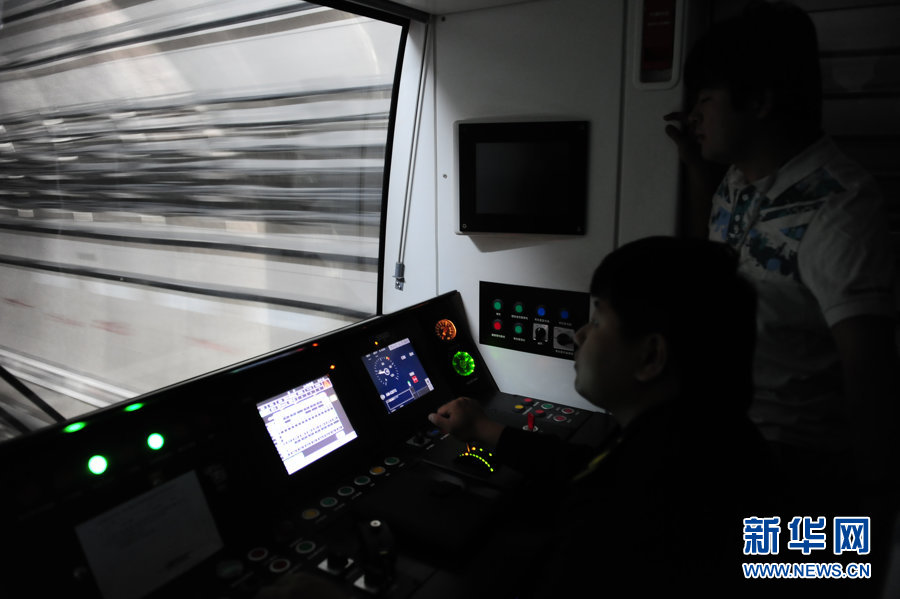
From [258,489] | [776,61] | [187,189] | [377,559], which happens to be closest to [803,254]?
[776,61]

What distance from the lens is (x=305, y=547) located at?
1352 millimetres

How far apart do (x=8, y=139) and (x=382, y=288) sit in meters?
1.51

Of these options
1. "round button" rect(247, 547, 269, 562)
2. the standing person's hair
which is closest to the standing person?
the standing person's hair

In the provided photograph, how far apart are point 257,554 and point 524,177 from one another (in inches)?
60.7

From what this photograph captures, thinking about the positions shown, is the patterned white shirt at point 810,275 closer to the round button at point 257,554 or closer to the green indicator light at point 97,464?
the round button at point 257,554

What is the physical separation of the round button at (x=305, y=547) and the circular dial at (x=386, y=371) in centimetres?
65

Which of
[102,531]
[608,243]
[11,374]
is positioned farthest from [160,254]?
[608,243]

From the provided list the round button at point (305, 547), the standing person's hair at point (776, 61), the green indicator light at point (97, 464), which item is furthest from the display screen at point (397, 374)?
the standing person's hair at point (776, 61)

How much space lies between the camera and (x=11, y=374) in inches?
93.4

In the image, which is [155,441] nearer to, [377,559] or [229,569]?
[229,569]

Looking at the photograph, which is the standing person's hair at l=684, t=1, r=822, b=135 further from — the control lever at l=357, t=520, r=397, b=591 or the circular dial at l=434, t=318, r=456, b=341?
the control lever at l=357, t=520, r=397, b=591

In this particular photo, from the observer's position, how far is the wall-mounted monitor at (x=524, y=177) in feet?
6.82

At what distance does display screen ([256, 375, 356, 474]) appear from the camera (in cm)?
154

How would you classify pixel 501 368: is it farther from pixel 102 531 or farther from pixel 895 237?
pixel 102 531
